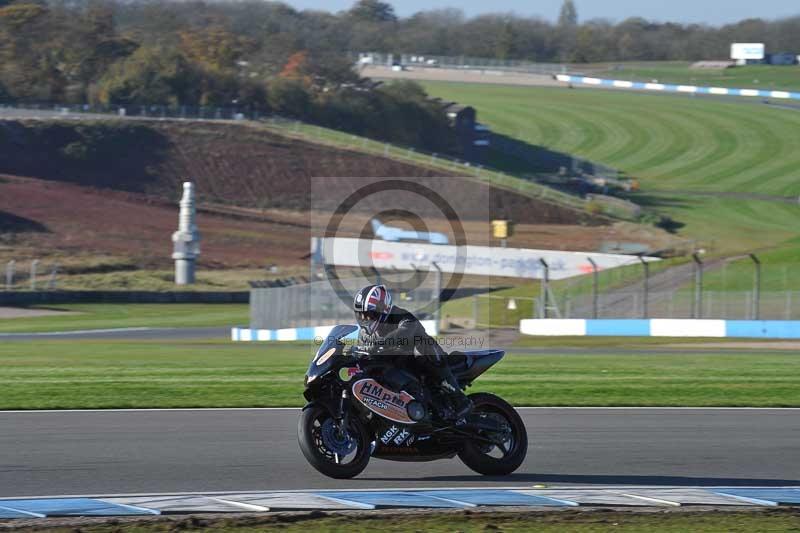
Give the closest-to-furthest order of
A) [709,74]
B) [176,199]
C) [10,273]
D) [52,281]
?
[10,273] < [52,281] < [176,199] < [709,74]

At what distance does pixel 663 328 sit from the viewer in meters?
31.3

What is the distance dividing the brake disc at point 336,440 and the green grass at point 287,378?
16.8 feet

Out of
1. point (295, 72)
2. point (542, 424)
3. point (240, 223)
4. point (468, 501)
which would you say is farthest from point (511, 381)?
point (295, 72)

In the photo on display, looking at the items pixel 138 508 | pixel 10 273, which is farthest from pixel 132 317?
pixel 138 508

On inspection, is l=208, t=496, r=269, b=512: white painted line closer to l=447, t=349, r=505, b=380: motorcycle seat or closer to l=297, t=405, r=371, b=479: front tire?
l=297, t=405, r=371, b=479: front tire

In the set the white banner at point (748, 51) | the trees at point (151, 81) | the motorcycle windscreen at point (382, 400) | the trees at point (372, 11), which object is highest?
the trees at point (372, 11)

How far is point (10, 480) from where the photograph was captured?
9.31 metres

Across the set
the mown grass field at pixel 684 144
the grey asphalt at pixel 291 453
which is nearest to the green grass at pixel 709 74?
the mown grass field at pixel 684 144

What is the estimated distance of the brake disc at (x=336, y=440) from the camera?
9461 mm

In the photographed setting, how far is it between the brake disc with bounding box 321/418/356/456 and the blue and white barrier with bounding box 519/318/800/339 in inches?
895

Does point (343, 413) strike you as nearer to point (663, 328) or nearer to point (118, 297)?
point (663, 328)

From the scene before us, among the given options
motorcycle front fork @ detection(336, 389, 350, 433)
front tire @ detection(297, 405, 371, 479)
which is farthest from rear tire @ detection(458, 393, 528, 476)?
motorcycle front fork @ detection(336, 389, 350, 433)

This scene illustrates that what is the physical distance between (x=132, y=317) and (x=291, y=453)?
104 feet

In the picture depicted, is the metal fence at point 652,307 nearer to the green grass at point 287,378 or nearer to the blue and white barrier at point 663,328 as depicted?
the blue and white barrier at point 663,328
